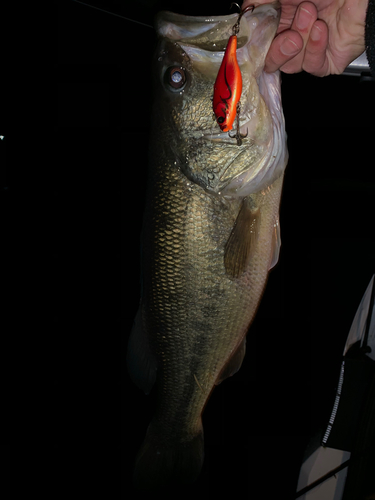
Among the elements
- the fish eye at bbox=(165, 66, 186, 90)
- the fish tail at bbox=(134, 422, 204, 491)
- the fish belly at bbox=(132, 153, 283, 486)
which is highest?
the fish eye at bbox=(165, 66, 186, 90)

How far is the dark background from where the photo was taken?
11.9 ft

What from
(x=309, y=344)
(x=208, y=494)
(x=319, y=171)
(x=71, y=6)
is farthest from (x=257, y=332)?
(x=71, y=6)

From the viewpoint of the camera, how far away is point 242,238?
3.79 feet

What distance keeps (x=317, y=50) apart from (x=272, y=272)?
352 cm

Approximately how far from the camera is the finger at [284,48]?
924 mm

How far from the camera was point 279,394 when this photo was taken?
3840 millimetres

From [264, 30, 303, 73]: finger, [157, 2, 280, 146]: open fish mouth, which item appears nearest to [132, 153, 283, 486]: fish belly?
[157, 2, 280, 146]: open fish mouth

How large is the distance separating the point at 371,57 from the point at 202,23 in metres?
0.54

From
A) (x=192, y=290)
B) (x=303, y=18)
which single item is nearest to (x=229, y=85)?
(x=303, y=18)

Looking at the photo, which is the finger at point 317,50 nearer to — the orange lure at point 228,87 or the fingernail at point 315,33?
the fingernail at point 315,33

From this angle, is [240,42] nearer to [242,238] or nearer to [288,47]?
[288,47]

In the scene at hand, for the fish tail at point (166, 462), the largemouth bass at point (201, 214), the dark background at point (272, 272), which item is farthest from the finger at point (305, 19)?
the dark background at point (272, 272)

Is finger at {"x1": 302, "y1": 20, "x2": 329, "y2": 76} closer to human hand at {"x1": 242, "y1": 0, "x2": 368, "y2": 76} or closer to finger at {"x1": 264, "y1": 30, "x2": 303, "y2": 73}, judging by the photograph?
human hand at {"x1": 242, "y1": 0, "x2": 368, "y2": 76}

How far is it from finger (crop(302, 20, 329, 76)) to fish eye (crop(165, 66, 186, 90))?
49cm
